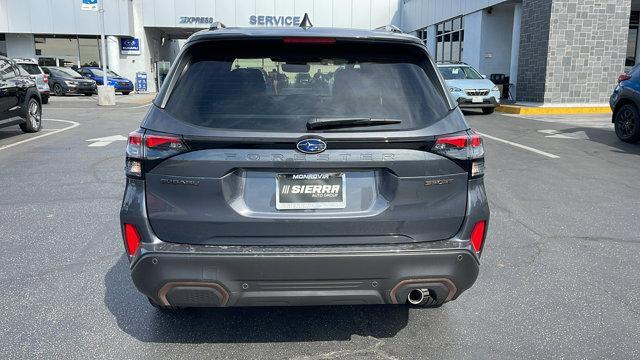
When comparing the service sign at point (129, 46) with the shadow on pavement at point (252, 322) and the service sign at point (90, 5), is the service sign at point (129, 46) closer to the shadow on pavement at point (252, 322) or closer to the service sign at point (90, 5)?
the service sign at point (90, 5)

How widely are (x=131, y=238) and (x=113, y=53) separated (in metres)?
37.7

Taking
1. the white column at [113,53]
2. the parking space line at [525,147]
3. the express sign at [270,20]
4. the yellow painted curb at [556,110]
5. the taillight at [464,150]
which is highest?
the express sign at [270,20]

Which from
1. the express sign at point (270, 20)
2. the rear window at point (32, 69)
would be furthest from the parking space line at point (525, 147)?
the express sign at point (270, 20)

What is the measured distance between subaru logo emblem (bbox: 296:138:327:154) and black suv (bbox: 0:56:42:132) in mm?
10348

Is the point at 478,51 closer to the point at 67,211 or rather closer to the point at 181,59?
the point at 67,211

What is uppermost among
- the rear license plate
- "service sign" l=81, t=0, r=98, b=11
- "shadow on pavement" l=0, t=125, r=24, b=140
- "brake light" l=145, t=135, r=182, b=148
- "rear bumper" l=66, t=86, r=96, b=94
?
"service sign" l=81, t=0, r=98, b=11

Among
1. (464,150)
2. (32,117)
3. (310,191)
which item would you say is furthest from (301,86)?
(32,117)

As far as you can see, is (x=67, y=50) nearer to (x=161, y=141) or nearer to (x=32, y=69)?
(x=32, y=69)

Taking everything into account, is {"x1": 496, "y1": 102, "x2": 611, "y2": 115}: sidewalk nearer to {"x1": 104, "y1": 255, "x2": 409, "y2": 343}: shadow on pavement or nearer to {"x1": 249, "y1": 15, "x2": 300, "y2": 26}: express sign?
{"x1": 104, "y1": 255, "x2": 409, "y2": 343}: shadow on pavement

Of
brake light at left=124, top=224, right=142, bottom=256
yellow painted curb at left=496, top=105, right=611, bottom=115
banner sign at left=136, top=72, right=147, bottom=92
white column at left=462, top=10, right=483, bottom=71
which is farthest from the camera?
banner sign at left=136, top=72, right=147, bottom=92

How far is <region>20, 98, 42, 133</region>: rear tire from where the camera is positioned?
12.3 metres

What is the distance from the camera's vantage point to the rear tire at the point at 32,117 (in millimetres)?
12289

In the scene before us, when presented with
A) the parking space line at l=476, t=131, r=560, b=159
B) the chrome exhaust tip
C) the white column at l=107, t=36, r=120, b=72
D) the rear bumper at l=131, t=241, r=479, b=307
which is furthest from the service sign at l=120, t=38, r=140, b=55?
the chrome exhaust tip

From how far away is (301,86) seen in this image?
2.83 m
